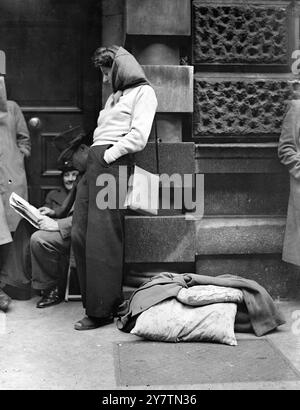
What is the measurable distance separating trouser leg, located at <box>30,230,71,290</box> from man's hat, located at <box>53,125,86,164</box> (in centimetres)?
68

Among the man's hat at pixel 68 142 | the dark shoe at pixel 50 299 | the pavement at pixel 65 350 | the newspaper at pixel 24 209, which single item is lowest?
the pavement at pixel 65 350

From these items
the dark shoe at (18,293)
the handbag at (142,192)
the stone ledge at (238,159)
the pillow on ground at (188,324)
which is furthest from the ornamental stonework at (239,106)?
the dark shoe at (18,293)

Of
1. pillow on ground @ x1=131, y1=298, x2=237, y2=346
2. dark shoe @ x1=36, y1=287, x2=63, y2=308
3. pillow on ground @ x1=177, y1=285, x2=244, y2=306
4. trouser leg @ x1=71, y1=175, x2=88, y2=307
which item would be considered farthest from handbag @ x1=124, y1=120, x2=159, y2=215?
dark shoe @ x1=36, y1=287, x2=63, y2=308

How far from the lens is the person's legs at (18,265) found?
577cm

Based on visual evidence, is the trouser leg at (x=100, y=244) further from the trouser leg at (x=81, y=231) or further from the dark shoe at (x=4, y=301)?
the dark shoe at (x=4, y=301)

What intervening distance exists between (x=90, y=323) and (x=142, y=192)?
1.08 meters

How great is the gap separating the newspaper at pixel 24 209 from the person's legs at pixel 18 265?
1.05ft

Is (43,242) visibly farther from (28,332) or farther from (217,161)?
(217,161)

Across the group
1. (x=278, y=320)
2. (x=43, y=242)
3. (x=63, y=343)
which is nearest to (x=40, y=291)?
(x=43, y=242)

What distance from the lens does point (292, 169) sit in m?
5.52

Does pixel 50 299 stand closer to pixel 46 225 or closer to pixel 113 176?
pixel 46 225

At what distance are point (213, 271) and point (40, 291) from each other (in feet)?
5.11

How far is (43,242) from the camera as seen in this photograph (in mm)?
5543

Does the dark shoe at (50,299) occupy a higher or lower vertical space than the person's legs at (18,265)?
lower
